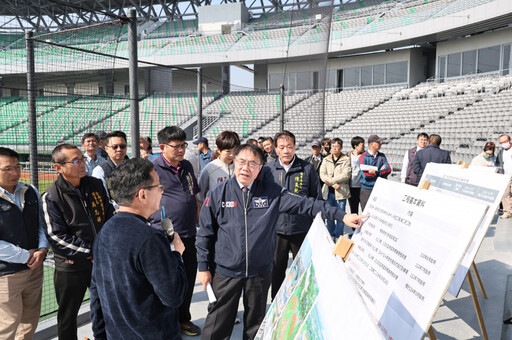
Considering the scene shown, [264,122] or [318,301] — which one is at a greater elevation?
[264,122]

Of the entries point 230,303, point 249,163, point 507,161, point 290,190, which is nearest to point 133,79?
point 290,190

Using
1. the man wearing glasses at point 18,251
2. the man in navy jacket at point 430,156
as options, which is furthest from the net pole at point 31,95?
the man in navy jacket at point 430,156

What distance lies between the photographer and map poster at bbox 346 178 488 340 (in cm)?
144

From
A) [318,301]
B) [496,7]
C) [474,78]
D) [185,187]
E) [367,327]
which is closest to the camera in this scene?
[367,327]

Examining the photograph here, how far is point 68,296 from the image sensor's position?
8.09 feet

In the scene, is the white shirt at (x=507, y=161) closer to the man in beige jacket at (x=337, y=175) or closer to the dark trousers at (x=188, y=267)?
the man in beige jacket at (x=337, y=175)

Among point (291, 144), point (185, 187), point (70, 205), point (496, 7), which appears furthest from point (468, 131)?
point (70, 205)

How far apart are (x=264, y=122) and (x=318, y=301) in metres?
17.3

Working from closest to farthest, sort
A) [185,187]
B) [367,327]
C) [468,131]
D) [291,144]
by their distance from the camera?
[367,327] → [185,187] → [291,144] → [468,131]

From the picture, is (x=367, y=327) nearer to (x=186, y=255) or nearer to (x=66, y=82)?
(x=186, y=255)

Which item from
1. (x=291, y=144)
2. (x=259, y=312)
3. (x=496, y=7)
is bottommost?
(x=259, y=312)

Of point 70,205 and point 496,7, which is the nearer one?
point 70,205

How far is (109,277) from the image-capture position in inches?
60.7

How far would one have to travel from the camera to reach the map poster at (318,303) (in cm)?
91
